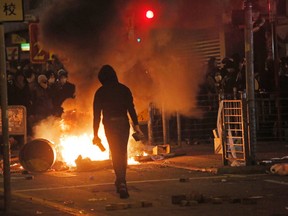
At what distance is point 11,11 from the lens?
8766 millimetres

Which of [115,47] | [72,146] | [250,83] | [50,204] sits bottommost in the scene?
[50,204]

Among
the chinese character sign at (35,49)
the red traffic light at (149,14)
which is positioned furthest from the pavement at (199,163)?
the chinese character sign at (35,49)

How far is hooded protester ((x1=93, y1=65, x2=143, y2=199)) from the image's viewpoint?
10134 millimetres

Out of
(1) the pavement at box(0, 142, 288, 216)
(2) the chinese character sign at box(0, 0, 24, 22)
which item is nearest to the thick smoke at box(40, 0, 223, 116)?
(1) the pavement at box(0, 142, 288, 216)

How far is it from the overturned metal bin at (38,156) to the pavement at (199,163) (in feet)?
7.42

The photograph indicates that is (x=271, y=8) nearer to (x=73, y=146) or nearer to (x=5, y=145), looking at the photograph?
(x=73, y=146)

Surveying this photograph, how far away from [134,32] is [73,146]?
3.03 meters

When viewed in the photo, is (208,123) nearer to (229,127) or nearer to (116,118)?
(229,127)

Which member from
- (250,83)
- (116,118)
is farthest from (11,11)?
(250,83)

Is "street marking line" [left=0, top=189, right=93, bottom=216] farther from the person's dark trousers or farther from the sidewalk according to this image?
the sidewalk

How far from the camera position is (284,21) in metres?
20.6

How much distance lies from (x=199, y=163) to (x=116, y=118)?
4294 millimetres

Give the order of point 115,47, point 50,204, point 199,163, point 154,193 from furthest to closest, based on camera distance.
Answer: point 115,47 → point 199,163 → point 154,193 → point 50,204

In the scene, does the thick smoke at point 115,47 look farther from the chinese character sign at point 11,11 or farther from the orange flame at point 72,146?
the chinese character sign at point 11,11
